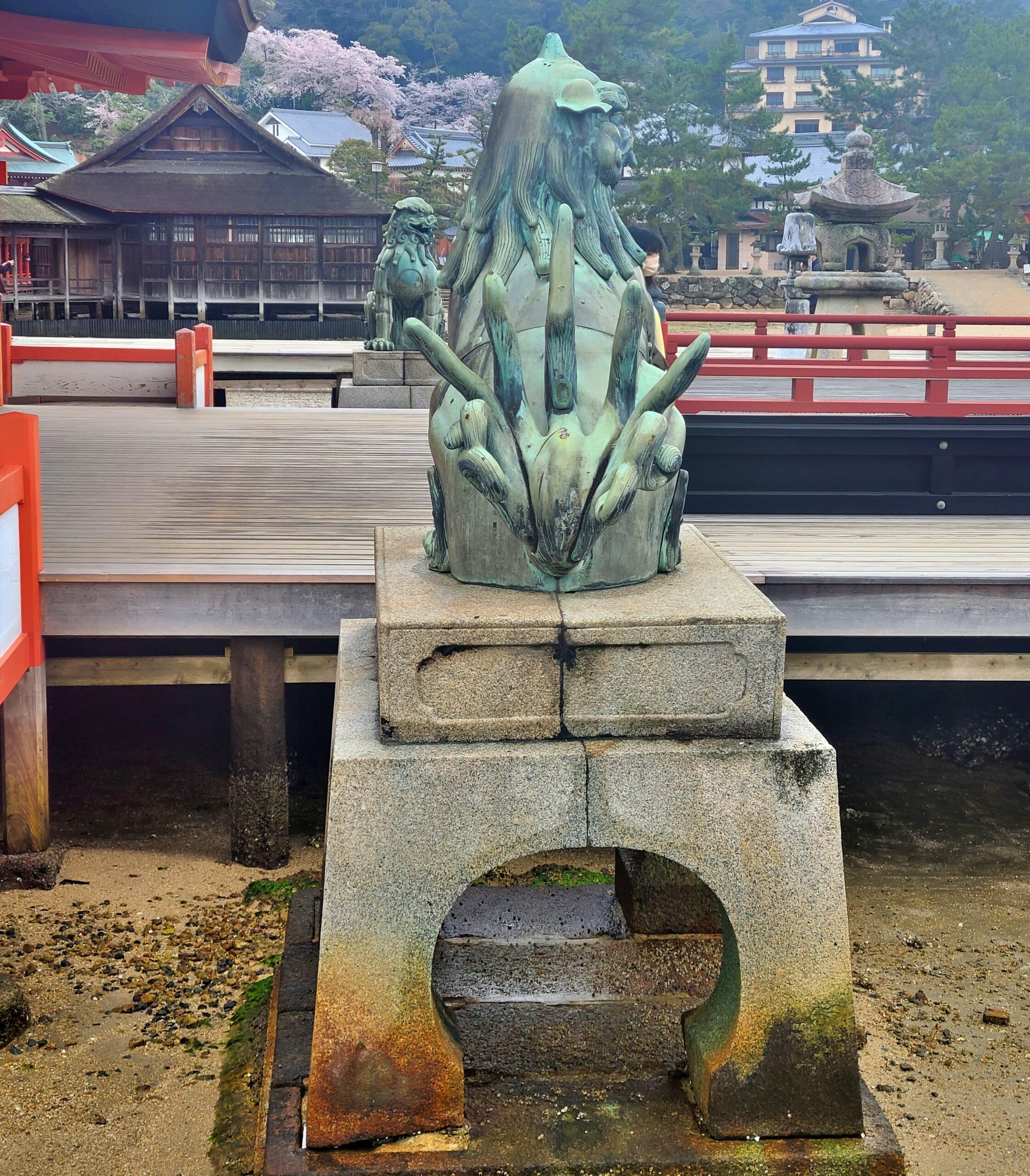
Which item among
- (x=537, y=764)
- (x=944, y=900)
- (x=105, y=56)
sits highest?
(x=105, y=56)

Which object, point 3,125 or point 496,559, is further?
point 3,125

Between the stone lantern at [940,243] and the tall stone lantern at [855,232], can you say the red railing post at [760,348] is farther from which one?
the stone lantern at [940,243]

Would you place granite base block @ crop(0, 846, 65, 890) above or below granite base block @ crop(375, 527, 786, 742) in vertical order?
below

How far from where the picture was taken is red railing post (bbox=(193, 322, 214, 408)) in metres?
13.0

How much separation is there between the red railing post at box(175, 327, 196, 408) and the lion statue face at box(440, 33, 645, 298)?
8.48 metres

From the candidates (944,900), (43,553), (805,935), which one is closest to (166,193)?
(43,553)

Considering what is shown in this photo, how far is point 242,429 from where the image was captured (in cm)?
1099

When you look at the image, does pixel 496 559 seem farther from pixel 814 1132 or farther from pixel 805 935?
pixel 814 1132

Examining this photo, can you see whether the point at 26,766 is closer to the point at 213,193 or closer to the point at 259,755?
the point at 259,755

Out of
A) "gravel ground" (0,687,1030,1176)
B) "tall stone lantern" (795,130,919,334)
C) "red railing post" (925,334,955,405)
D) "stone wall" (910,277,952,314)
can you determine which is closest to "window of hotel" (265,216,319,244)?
"tall stone lantern" (795,130,919,334)

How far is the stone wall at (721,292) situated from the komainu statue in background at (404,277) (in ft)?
81.7

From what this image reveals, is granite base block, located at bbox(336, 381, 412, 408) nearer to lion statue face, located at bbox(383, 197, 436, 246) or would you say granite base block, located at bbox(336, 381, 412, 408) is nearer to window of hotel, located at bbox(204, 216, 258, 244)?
lion statue face, located at bbox(383, 197, 436, 246)

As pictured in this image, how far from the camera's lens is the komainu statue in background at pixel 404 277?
42.7 ft

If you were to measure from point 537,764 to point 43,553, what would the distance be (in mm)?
3819
